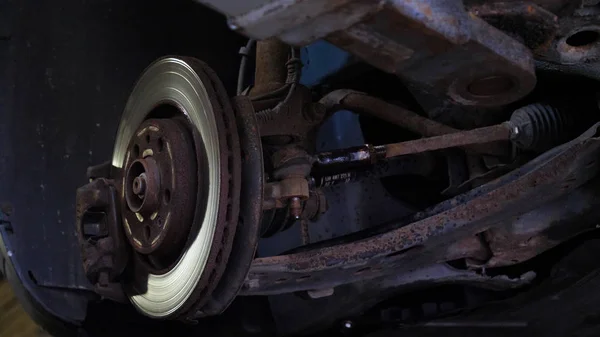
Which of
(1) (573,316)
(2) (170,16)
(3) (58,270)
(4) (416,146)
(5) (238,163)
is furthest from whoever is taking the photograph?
(2) (170,16)

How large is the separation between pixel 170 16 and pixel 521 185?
77cm

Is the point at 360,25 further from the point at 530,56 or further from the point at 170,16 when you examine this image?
the point at 170,16

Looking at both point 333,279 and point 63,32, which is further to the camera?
point 63,32

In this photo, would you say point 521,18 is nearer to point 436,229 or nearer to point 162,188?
point 436,229

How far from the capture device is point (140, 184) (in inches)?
31.8

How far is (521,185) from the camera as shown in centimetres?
78

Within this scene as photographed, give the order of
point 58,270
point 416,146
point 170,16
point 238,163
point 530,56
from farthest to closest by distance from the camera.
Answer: point 170,16 → point 58,270 → point 416,146 → point 238,163 → point 530,56

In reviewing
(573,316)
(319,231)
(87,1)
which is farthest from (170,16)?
(573,316)

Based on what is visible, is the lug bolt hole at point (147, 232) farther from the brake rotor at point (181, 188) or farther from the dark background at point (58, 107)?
the dark background at point (58, 107)

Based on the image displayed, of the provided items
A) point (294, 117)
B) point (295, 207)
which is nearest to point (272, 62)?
point (294, 117)

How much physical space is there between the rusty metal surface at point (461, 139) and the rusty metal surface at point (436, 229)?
0.05 meters

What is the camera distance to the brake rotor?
2.35ft

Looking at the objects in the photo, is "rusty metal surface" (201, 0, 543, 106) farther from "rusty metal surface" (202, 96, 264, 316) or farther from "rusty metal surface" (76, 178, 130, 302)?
"rusty metal surface" (76, 178, 130, 302)

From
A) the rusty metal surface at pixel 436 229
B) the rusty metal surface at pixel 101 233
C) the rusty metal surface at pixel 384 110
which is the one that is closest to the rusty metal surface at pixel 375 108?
the rusty metal surface at pixel 384 110
